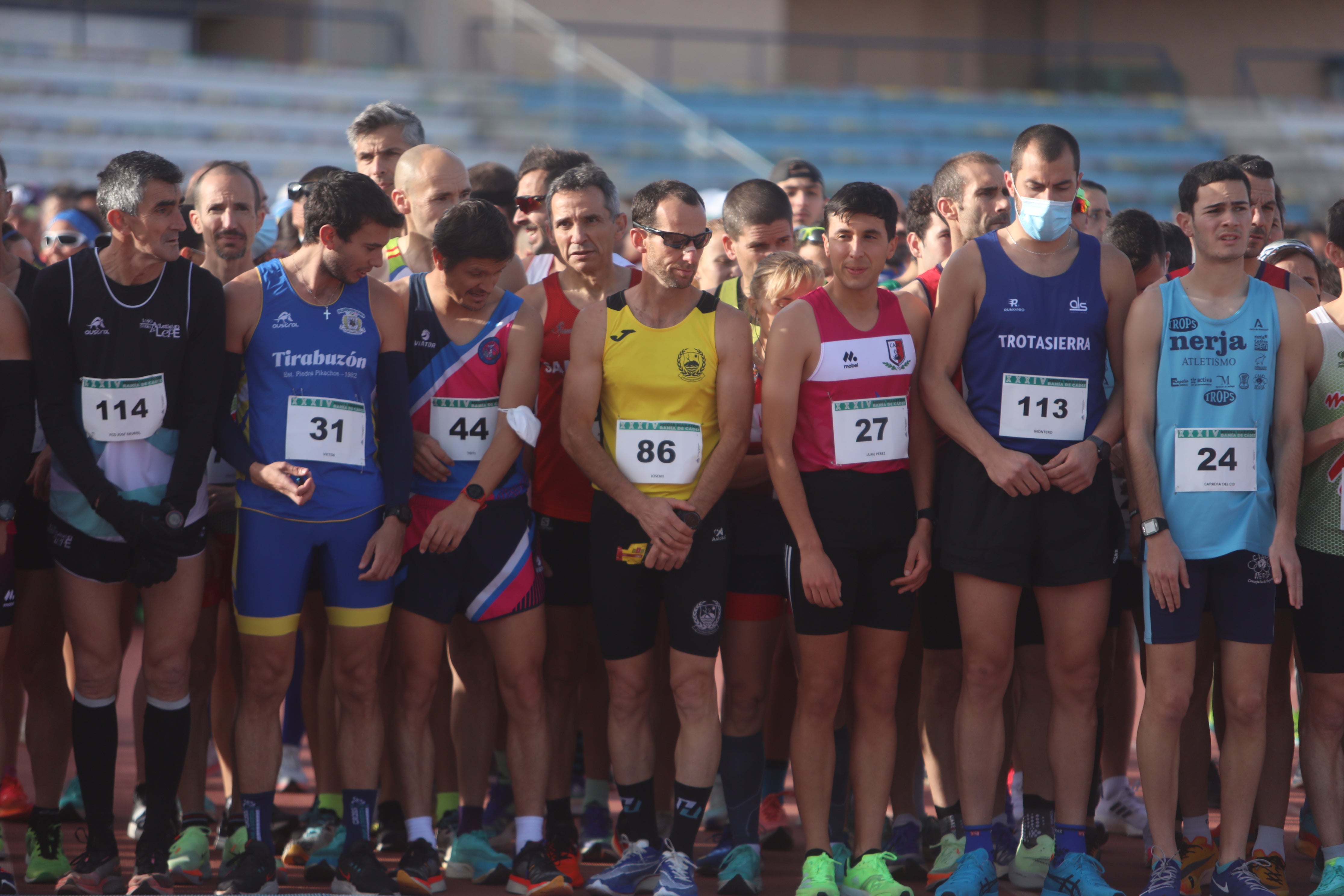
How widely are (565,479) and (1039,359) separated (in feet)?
5.35

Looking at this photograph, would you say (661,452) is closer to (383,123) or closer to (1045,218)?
(1045,218)

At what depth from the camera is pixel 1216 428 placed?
4.11 m

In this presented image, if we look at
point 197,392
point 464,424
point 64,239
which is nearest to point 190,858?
point 197,392

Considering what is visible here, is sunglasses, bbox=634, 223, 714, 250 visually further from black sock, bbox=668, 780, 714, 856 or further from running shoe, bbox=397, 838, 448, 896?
running shoe, bbox=397, 838, 448, 896

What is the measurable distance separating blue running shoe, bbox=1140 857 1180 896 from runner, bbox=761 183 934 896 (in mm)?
813

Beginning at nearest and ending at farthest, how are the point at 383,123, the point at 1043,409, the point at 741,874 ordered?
the point at 1043,409 < the point at 741,874 < the point at 383,123

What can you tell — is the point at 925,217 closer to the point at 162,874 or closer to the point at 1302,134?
the point at 162,874

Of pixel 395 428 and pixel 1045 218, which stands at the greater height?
pixel 1045 218

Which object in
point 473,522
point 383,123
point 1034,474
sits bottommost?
point 473,522

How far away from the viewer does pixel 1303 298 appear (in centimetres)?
466

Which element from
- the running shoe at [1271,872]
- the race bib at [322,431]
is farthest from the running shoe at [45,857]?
the running shoe at [1271,872]

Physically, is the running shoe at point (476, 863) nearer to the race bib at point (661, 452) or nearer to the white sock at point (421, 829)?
the white sock at point (421, 829)

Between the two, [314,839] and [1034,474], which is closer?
[1034,474]

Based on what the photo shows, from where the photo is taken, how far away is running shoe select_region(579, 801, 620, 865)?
4.75 m
